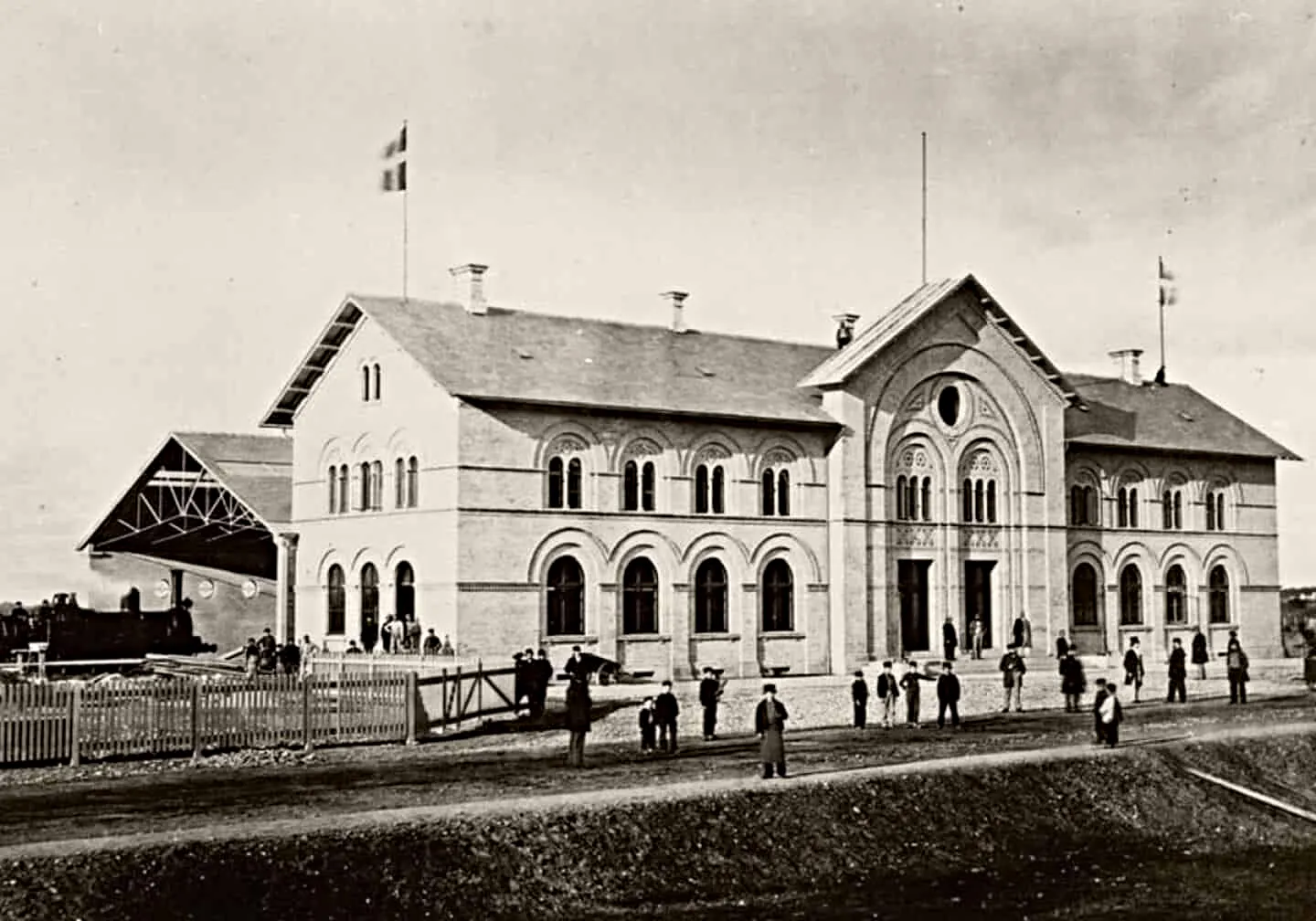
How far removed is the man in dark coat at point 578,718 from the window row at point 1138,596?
2826 centimetres

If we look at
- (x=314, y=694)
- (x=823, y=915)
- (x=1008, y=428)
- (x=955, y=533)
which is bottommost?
(x=823, y=915)

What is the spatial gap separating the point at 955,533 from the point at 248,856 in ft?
108

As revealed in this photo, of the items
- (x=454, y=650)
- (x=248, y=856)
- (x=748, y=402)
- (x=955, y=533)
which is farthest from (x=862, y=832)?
(x=955, y=533)

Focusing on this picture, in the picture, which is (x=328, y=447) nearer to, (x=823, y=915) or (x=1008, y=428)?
(x=1008, y=428)

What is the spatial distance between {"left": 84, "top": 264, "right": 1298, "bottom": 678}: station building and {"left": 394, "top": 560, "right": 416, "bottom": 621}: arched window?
79 millimetres

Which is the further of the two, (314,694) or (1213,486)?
(1213,486)

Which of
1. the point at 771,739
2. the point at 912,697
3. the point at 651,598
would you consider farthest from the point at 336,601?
the point at 771,739

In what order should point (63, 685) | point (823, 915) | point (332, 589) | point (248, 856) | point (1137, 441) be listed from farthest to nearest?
point (1137, 441) → point (332, 589) → point (63, 685) → point (823, 915) → point (248, 856)

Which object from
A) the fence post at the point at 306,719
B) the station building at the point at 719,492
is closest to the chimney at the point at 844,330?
the station building at the point at 719,492

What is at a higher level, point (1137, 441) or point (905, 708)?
point (1137, 441)

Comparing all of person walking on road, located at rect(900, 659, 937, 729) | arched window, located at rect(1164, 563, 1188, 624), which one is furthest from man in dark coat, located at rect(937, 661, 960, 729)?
arched window, located at rect(1164, 563, 1188, 624)

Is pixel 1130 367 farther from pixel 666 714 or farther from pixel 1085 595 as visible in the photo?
pixel 666 714

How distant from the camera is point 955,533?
160 ft

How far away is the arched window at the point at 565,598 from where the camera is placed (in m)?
41.7
